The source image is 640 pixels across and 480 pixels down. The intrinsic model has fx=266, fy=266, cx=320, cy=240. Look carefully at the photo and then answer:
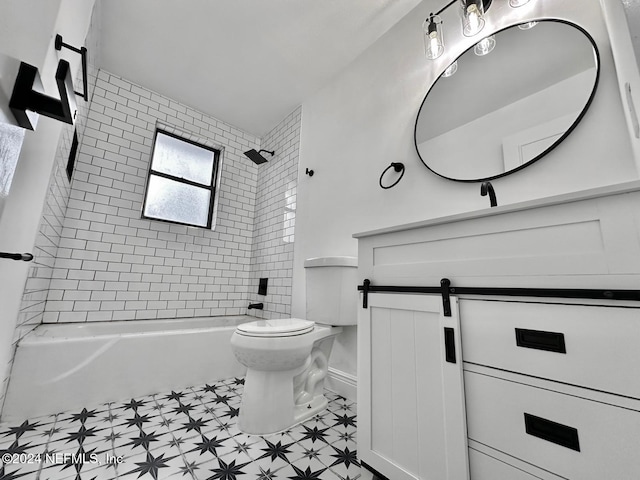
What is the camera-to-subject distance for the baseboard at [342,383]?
163 cm

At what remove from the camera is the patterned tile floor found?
38.4 inches

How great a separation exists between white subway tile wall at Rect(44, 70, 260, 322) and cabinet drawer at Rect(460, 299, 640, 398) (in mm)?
2413

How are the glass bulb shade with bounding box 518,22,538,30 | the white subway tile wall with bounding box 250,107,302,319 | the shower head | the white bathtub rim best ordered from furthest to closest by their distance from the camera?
the shower head < the white subway tile wall with bounding box 250,107,302,319 < the white bathtub rim < the glass bulb shade with bounding box 518,22,538,30

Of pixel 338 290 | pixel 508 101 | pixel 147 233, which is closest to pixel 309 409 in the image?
pixel 338 290

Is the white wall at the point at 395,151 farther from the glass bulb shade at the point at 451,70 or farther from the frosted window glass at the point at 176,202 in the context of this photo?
the frosted window glass at the point at 176,202

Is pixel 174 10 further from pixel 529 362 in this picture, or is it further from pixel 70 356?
pixel 529 362

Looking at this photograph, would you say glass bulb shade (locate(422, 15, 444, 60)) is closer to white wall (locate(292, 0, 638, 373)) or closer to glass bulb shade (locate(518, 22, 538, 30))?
white wall (locate(292, 0, 638, 373))

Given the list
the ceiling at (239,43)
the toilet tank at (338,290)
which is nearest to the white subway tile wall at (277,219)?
the ceiling at (239,43)

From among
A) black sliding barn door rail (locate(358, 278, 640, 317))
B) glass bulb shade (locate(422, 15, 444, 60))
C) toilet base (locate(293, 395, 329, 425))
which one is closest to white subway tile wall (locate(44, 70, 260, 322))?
toilet base (locate(293, 395, 329, 425))

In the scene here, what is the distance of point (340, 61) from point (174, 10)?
1.20 meters

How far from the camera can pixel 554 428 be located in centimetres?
58

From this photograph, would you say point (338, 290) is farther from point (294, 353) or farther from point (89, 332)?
point (89, 332)

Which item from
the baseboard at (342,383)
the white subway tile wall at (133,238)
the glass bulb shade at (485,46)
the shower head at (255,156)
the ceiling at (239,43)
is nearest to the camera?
the glass bulb shade at (485,46)

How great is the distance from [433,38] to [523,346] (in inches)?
61.4
